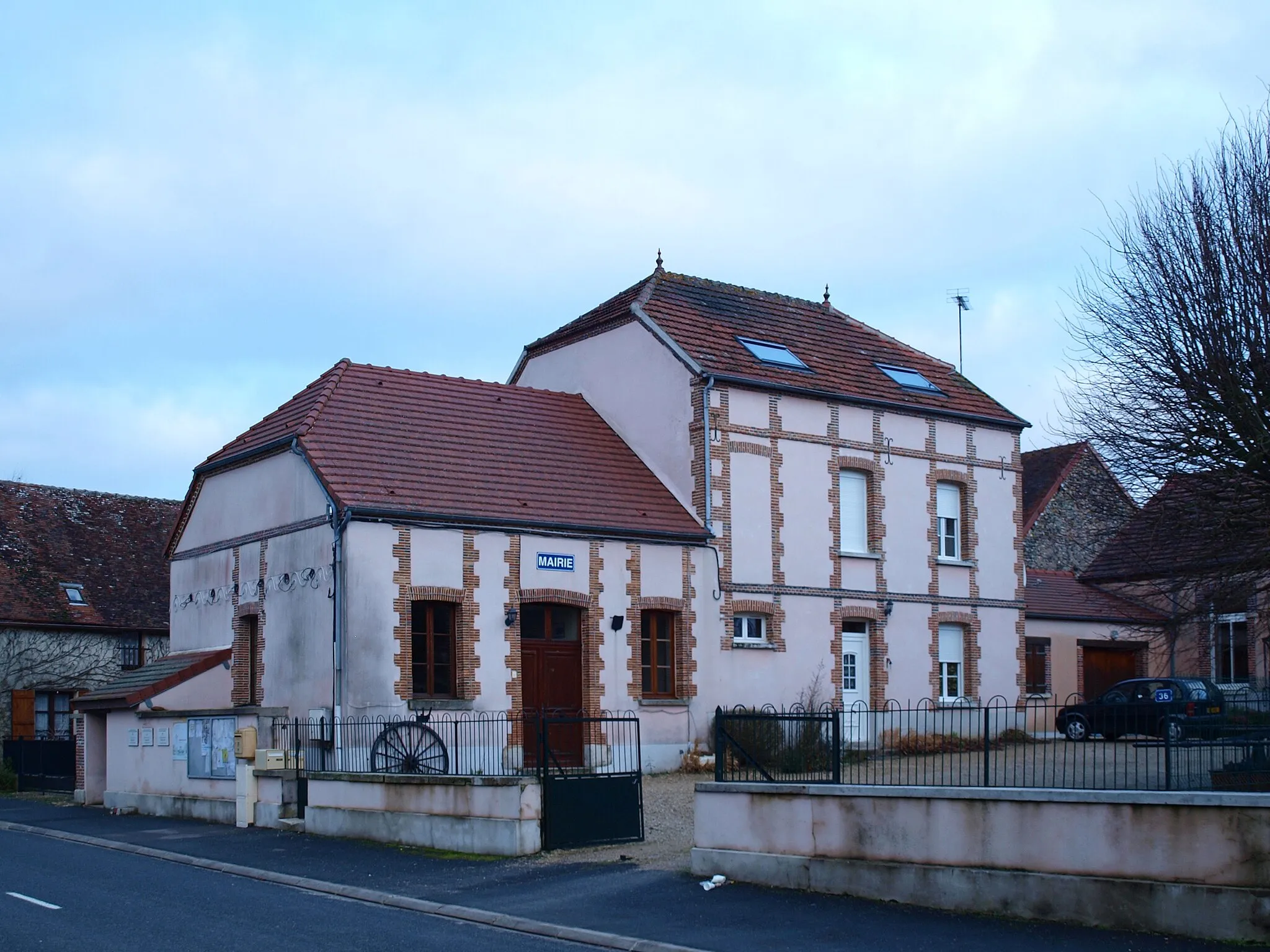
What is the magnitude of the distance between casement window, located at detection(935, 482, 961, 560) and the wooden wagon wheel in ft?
44.9

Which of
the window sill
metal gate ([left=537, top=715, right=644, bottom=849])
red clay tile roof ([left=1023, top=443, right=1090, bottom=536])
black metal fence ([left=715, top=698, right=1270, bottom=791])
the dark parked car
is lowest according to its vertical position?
metal gate ([left=537, top=715, right=644, bottom=849])

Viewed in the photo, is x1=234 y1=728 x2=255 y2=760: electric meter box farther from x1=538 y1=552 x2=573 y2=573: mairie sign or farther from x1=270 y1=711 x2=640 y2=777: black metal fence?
x1=538 y1=552 x2=573 y2=573: mairie sign

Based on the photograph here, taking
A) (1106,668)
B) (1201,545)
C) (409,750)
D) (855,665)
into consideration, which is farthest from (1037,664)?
(409,750)

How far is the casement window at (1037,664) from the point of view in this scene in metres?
34.4

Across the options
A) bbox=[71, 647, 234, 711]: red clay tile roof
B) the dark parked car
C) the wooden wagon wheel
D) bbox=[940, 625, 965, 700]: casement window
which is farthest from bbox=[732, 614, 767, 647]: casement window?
the dark parked car

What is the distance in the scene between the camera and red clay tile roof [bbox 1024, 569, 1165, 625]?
115 ft

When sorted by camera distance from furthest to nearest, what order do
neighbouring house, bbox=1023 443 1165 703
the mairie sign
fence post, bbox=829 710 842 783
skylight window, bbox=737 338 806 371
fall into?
1. neighbouring house, bbox=1023 443 1165 703
2. skylight window, bbox=737 338 806 371
3. the mairie sign
4. fence post, bbox=829 710 842 783

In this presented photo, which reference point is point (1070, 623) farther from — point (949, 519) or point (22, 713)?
point (22, 713)

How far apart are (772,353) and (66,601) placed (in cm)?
1866

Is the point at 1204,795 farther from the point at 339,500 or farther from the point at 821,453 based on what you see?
the point at 821,453

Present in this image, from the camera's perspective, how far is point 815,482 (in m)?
28.9

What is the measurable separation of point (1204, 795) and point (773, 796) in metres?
4.32

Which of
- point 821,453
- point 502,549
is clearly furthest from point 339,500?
point 821,453

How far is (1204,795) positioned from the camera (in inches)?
417
